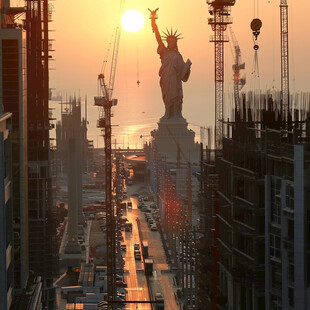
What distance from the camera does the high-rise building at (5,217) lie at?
14.0m

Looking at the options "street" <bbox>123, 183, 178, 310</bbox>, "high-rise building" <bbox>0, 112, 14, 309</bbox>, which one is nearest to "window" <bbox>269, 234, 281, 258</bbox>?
"high-rise building" <bbox>0, 112, 14, 309</bbox>

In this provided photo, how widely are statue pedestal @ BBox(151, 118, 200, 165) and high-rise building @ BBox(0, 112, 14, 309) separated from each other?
35.0 meters

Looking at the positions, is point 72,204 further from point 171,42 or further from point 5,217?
point 5,217

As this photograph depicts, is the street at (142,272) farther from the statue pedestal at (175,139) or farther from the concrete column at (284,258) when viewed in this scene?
the concrete column at (284,258)

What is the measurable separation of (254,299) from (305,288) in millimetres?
1866

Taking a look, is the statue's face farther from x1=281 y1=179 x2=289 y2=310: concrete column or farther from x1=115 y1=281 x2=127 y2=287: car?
x1=281 y1=179 x2=289 y2=310: concrete column

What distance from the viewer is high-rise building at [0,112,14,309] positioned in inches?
551

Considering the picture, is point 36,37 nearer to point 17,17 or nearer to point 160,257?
point 17,17

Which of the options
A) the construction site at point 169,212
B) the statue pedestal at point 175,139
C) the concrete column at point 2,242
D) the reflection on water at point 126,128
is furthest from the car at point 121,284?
the reflection on water at point 126,128

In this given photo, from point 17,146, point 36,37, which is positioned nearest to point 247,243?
point 17,146

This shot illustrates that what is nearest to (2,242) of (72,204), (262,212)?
(262,212)

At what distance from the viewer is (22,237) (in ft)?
66.8

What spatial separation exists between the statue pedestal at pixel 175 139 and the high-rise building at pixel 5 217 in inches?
1377

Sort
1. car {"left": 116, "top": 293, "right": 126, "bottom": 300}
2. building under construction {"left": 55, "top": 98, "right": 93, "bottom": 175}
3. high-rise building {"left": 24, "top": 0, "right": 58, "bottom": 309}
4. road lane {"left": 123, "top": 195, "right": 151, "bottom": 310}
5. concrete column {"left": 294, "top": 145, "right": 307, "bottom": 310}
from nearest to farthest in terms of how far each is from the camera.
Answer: concrete column {"left": 294, "top": 145, "right": 307, "bottom": 310}, high-rise building {"left": 24, "top": 0, "right": 58, "bottom": 309}, car {"left": 116, "top": 293, "right": 126, "bottom": 300}, road lane {"left": 123, "top": 195, "right": 151, "bottom": 310}, building under construction {"left": 55, "top": 98, "right": 93, "bottom": 175}
